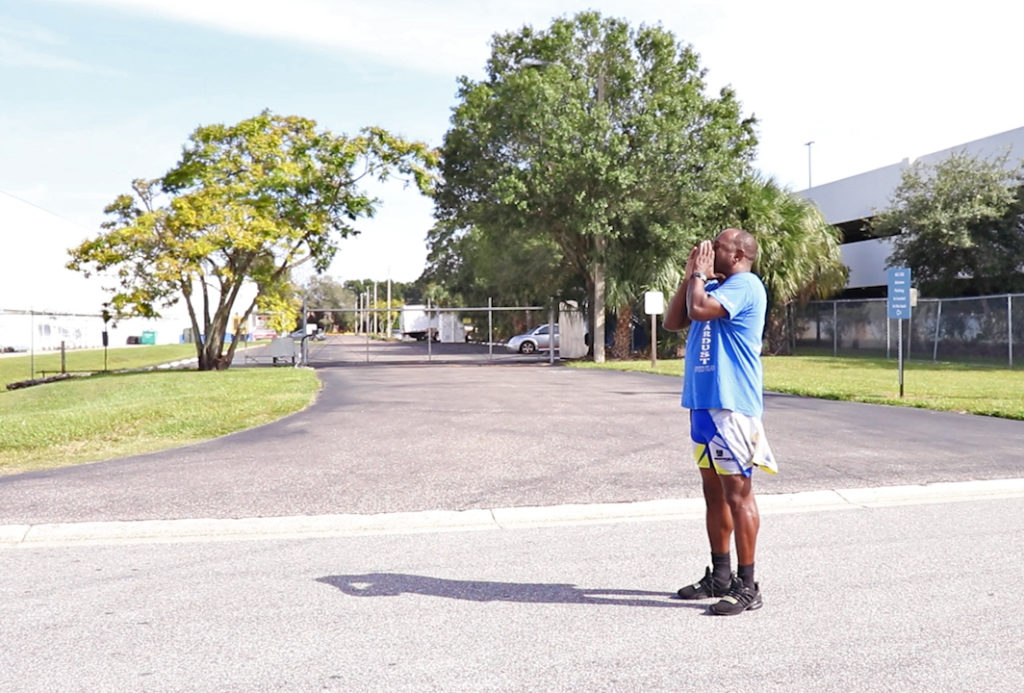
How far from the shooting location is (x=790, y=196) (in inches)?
1388

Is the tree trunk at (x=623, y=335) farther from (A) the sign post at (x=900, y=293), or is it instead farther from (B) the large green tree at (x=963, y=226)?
(A) the sign post at (x=900, y=293)

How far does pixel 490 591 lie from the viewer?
4.89 meters

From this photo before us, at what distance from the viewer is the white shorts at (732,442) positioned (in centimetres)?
446

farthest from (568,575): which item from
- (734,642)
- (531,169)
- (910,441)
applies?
(531,169)

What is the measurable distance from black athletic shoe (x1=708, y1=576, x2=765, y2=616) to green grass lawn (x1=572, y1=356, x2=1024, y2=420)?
10166mm

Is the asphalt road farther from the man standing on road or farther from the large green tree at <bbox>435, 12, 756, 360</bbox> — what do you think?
the large green tree at <bbox>435, 12, 756, 360</bbox>

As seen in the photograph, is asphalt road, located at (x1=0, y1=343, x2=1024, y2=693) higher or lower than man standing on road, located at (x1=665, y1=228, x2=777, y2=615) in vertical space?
lower

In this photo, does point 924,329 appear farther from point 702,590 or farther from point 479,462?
point 702,590

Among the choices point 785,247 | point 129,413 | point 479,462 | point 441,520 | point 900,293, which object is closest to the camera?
point 441,520

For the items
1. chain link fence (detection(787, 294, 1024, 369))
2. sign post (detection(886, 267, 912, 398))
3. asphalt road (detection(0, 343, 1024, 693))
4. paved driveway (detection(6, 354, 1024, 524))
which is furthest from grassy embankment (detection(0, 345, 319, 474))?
chain link fence (detection(787, 294, 1024, 369))

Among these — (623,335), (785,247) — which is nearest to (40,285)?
(623,335)

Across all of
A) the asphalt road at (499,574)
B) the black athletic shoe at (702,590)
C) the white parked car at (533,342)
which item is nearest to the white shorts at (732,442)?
the black athletic shoe at (702,590)

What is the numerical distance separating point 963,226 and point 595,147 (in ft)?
39.5

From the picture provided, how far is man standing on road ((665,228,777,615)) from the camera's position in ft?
14.7
